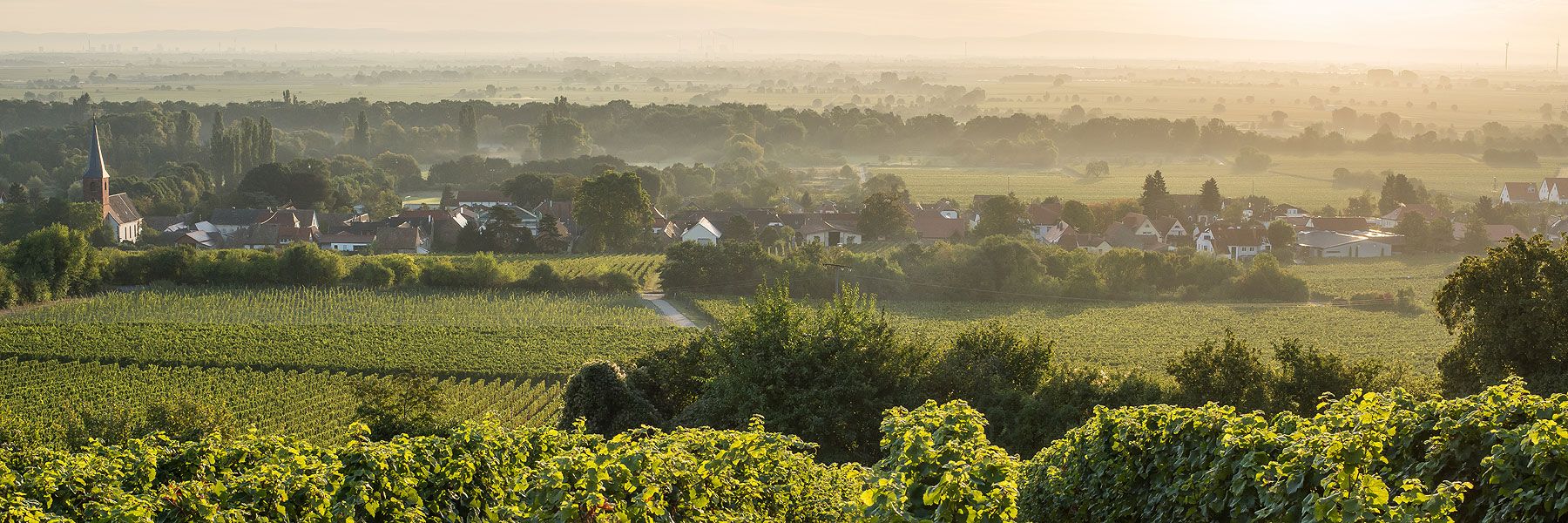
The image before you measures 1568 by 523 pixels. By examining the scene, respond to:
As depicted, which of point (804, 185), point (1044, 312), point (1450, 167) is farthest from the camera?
point (1450, 167)

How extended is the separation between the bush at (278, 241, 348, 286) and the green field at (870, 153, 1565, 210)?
34.0 m

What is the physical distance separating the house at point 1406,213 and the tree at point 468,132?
191ft

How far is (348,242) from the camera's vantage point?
44.2m

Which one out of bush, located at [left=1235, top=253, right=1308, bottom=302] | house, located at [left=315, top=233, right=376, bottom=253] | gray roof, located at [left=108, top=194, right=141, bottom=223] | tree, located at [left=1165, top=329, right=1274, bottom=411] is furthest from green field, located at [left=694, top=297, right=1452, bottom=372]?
gray roof, located at [left=108, top=194, right=141, bottom=223]

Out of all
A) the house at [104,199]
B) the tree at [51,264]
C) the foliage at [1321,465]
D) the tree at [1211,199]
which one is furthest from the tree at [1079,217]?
the foliage at [1321,465]

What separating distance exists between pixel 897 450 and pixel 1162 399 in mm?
8465

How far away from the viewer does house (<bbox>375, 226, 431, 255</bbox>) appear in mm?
43688

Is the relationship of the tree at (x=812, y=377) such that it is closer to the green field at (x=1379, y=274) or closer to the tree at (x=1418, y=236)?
the green field at (x=1379, y=274)

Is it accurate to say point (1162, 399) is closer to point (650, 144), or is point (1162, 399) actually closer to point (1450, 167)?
point (1450, 167)

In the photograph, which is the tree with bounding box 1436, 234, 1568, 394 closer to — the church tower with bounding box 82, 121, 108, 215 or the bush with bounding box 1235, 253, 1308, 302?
the bush with bounding box 1235, 253, 1308, 302

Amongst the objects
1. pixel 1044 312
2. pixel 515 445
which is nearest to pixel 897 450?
pixel 515 445

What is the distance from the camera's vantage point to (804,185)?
230 ft

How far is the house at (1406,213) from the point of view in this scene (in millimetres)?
48344

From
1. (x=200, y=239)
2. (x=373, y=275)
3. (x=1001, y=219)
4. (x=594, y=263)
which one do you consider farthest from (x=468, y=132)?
(x=373, y=275)
